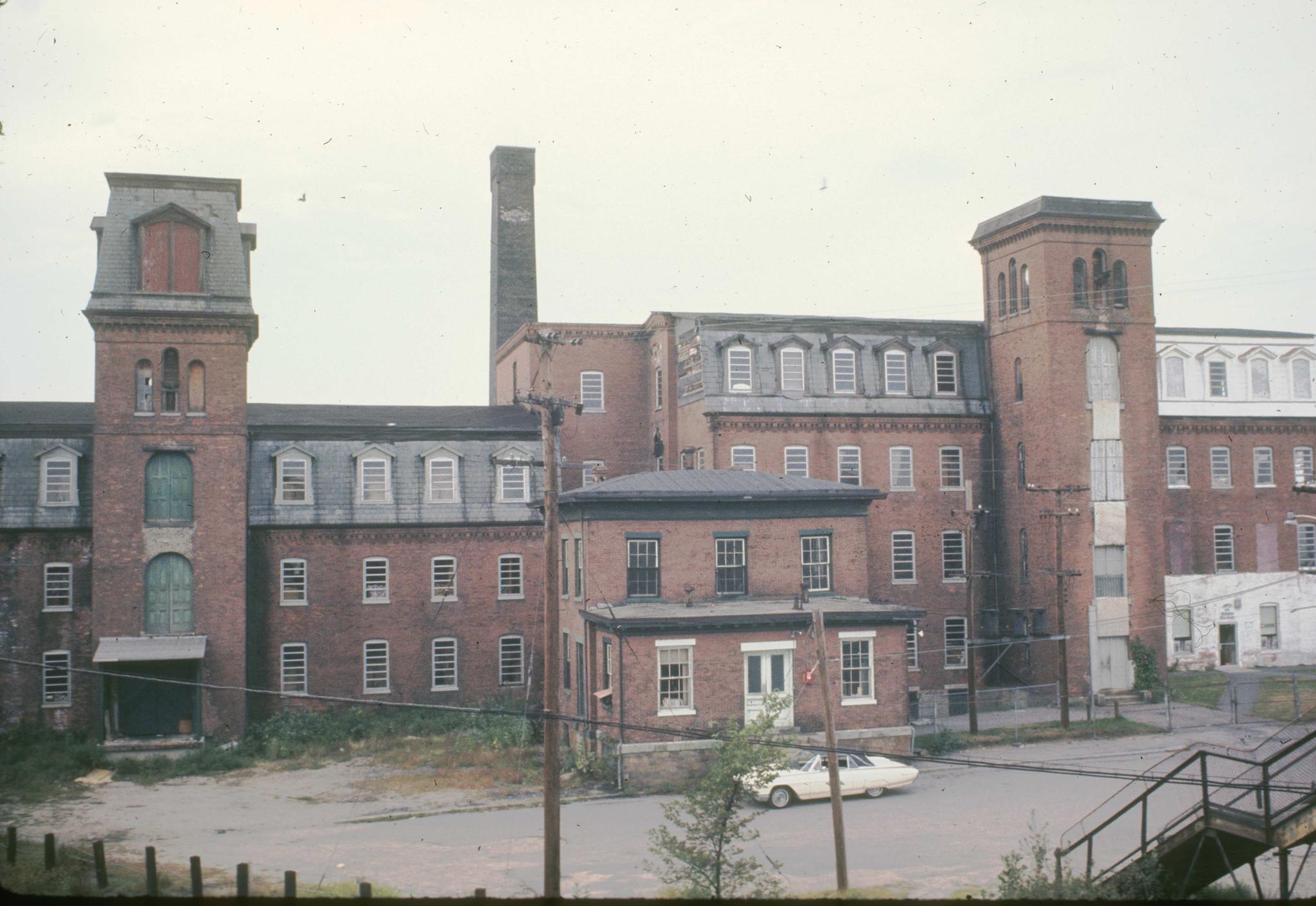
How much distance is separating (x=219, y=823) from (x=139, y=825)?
1809 millimetres

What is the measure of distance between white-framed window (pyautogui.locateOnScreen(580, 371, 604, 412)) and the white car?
2446cm

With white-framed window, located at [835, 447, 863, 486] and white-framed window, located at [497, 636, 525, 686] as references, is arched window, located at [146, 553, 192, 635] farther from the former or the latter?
white-framed window, located at [835, 447, 863, 486]

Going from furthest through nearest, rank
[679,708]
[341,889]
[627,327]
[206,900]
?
1. [627,327]
2. [679,708]
3. [341,889]
4. [206,900]

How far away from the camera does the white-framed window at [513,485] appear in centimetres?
4356

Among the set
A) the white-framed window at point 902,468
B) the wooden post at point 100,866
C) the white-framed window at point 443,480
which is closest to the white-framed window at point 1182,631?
the white-framed window at point 902,468

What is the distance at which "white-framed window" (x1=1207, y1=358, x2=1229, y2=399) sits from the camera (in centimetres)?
5056

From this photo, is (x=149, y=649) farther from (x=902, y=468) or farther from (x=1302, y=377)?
(x=1302, y=377)

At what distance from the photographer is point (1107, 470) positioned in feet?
144

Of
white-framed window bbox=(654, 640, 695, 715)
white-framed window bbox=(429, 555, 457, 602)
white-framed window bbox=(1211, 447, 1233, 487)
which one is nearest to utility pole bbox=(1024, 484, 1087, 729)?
white-framed window bbox=(1211, 447, 1233, 487)

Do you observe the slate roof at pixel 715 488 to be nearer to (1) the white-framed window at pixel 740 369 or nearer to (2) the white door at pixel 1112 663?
(1) the white-framed window at pixel 740 369

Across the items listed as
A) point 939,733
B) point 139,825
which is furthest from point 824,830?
point 139,825

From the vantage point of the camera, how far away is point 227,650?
37594 millimetres

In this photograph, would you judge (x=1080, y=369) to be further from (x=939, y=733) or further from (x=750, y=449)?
(x=939, y=733)

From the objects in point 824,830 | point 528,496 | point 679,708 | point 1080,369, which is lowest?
point 824,830
